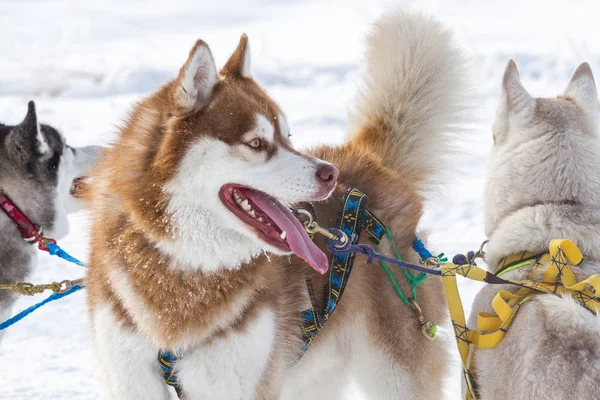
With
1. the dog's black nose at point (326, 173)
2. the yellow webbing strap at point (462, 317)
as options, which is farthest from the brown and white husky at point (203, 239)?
the yellow webbing strap at point (462, 317)

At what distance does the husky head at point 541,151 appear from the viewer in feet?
7.77

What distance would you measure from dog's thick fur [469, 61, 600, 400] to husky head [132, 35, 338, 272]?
72 cm

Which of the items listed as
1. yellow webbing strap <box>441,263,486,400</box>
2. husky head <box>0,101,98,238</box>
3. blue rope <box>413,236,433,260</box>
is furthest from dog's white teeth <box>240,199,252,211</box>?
husky head <box>0,101,98,238</box>

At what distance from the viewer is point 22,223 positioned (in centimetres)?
317

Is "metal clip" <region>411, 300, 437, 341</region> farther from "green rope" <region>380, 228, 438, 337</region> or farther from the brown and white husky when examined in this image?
the brown and white husky

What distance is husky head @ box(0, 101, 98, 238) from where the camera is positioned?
10.6 feet

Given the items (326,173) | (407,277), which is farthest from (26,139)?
(407,277)

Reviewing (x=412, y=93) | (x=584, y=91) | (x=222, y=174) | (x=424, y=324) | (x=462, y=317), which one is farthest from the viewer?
(x=412, y=93)

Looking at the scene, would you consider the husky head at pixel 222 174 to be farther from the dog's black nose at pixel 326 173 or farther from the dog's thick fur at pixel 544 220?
the dog's thick fur at pixel 544 220

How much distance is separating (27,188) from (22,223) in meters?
0.19

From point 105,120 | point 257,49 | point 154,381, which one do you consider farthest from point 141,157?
point 257,49

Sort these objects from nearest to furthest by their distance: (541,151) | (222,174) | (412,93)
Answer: (222,174), (541,151), (412,93)

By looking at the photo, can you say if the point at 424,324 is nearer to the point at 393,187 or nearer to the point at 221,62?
the point at 393,187

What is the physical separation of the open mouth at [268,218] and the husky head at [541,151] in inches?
31.8
